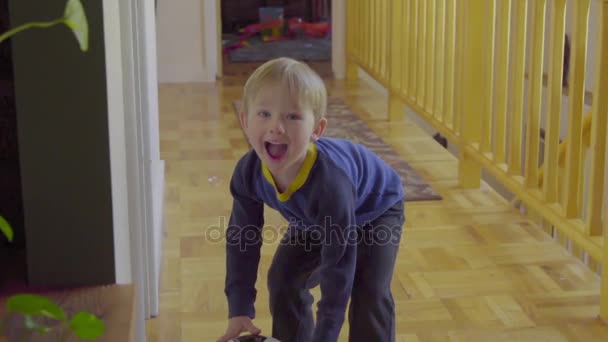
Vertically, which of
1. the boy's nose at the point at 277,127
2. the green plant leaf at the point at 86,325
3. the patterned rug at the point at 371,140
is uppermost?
the green plant leaf at the point at 86,325

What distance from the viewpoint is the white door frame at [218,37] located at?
4.95 metres

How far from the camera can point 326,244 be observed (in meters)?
1.31

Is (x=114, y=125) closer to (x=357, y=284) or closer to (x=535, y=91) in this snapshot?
(x=357, y=284)

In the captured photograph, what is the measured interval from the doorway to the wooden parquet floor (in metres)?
2.45

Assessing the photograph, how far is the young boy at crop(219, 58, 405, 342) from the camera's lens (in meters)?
1.28

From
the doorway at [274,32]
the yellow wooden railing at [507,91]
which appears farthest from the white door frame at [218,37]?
the yellow wooden railing at [507,91]

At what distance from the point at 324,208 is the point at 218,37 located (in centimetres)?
383

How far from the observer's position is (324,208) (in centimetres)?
130

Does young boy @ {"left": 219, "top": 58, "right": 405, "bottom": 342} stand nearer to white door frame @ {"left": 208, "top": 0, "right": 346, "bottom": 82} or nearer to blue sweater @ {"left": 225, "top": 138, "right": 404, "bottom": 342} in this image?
blue sweater @ {"left": 225, "top": 138, "right": 404, "bottom": 342}

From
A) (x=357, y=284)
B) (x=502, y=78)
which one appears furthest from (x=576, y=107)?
(x=357, y=284)

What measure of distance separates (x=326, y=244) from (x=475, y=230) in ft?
4.07

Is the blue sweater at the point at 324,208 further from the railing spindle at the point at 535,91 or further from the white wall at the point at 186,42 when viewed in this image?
the white wall at the point at 186,42

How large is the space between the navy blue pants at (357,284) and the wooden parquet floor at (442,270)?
0.89ft

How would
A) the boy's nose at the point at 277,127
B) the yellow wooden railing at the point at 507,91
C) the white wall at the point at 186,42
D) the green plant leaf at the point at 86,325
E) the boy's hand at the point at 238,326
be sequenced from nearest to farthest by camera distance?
the green plant leaf at the point at 86,325
the boy's nose at the point at 277,127
the boy's hand at the point at 238,326
the yellow wooden railing at the point at 507,91
the white wall at the point at 186,42
